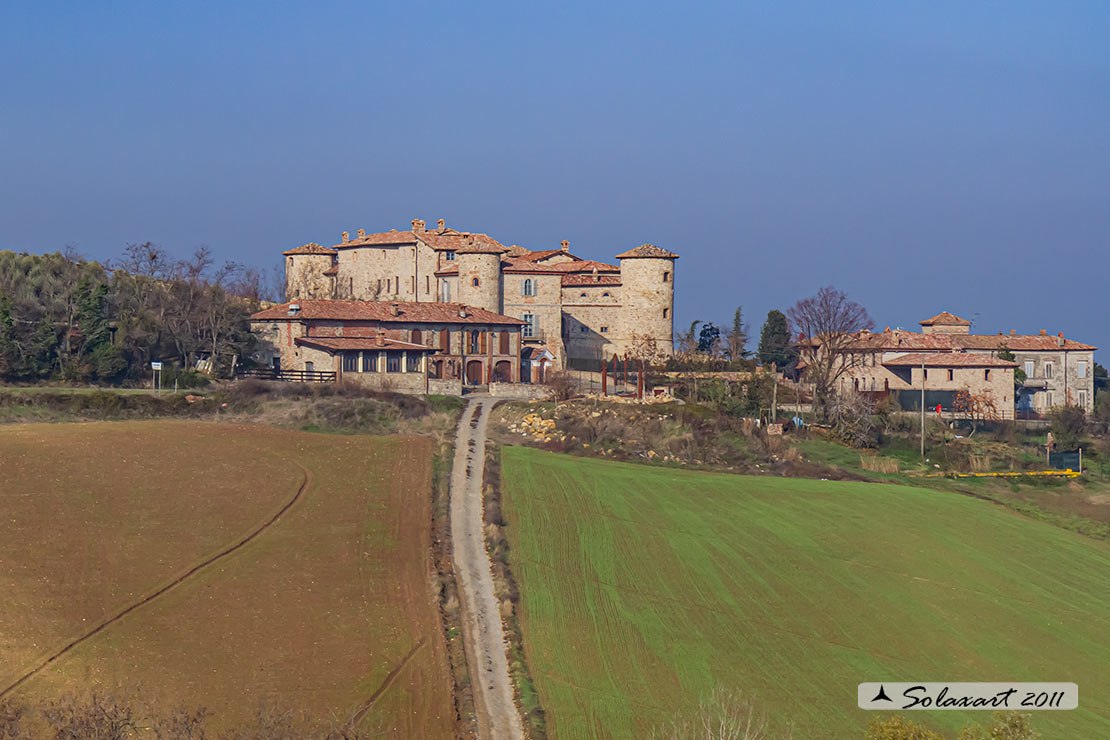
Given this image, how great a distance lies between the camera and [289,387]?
54.0m

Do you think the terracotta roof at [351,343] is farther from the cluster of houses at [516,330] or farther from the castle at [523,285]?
the castle at [523,285]

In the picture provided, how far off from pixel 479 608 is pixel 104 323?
3570 centimetres

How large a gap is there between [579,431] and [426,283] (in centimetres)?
2753

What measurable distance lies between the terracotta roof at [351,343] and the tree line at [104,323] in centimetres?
295

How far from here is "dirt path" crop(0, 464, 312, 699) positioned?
2259 cm

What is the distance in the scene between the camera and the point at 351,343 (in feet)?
199

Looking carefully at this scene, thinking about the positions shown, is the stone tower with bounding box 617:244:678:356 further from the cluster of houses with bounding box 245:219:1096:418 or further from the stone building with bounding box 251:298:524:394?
the stone building with bounding box 251:298:524:394

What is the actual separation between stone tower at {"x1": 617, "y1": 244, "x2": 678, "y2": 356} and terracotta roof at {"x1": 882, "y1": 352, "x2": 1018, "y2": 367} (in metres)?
12.6

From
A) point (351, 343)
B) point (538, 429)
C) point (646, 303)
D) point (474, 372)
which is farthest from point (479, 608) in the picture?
point (646, 303)

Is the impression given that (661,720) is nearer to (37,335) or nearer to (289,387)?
(289,387)

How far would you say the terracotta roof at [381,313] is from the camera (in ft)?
203

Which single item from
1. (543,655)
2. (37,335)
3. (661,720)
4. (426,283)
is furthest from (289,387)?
(661,720)

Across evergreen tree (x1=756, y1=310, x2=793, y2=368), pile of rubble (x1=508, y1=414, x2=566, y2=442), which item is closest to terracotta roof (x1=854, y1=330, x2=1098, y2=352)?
evergreen tree (x1=756, y1=310, x2=793, y2=368)

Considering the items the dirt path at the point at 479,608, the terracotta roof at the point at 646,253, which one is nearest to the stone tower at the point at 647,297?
the terracotta roof at the point at 646,253
